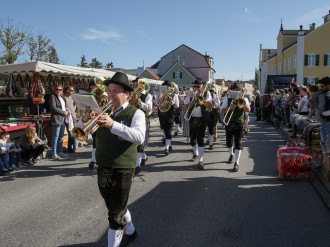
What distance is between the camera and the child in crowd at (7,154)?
744 centimetres

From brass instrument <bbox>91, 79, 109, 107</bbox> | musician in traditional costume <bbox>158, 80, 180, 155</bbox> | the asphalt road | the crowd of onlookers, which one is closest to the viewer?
the asphalt road

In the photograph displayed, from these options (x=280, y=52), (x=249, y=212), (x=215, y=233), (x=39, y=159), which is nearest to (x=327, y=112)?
(x=249, y=212)

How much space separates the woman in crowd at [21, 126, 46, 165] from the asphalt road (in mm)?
455

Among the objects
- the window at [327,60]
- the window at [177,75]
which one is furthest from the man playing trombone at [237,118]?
the window at [177,75]

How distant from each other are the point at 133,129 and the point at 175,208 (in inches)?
86.5

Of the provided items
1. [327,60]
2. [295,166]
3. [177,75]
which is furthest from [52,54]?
[295,166]

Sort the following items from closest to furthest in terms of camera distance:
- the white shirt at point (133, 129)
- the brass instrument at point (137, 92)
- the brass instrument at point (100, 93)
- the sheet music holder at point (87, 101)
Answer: the white shirt at point (133, 129), the sheet music holder at point (87, 101), the brass instrument at point (137, 92), the brass instrument at point (100, 93)

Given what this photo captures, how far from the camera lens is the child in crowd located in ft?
24.4

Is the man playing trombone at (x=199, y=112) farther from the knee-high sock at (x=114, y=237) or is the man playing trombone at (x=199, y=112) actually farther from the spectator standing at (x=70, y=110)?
the knee-high sock at (x=114, y=237)

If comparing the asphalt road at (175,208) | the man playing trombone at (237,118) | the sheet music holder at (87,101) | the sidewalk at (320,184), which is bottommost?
the asphalt road at (175,208)

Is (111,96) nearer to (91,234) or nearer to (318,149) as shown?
(91,234)

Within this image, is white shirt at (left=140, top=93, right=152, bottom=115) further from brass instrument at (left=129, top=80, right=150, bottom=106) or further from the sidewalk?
the sidewalk

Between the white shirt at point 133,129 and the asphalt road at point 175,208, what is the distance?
1398 mm

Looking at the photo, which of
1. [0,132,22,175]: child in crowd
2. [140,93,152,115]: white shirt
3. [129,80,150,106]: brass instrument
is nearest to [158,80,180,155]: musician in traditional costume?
[140,93,152,115]: white shirt
